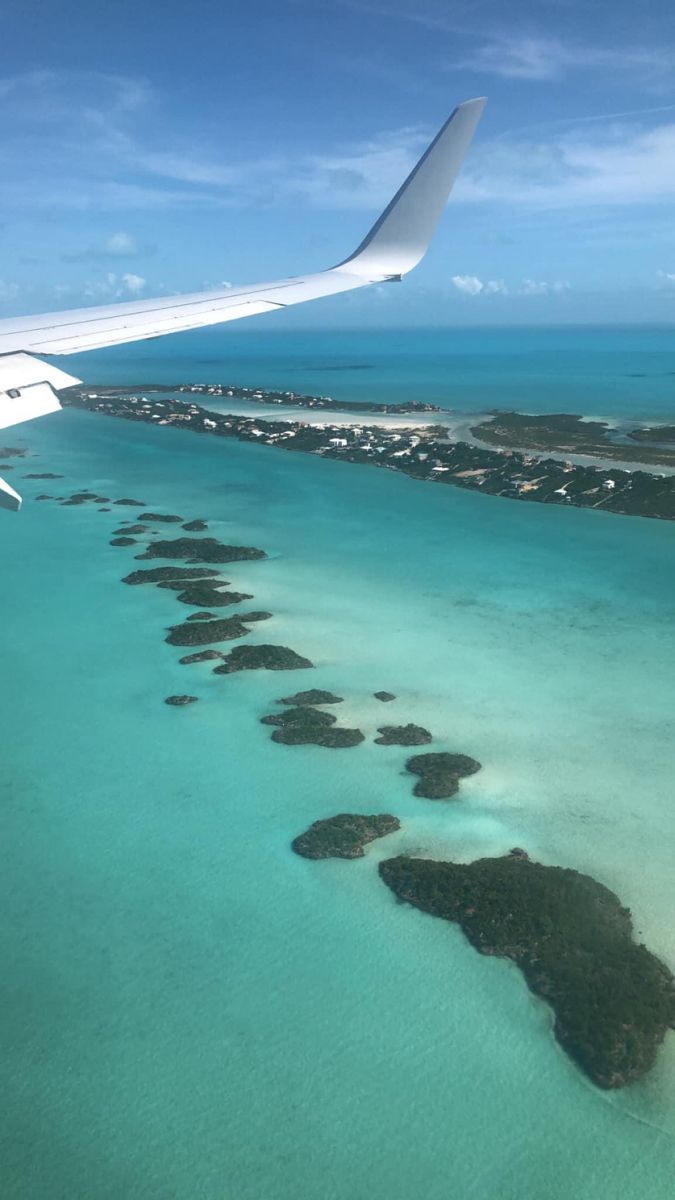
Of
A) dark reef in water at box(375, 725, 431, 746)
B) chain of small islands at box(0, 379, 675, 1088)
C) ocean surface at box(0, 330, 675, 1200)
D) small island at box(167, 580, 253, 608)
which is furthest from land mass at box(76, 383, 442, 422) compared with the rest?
dark reef in water at box(375, 725, 431, 746)

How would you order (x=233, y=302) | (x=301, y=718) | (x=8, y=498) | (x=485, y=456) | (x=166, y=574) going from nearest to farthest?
(x=8, y=498)
(x=233, y=302)
(x=301, y=718)
(x=166, y=574)
(x=485, y=456)

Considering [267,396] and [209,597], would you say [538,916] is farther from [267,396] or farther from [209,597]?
[267,396]

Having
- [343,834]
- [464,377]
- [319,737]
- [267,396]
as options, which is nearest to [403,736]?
[319,737]

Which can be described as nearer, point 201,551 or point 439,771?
point 439,771

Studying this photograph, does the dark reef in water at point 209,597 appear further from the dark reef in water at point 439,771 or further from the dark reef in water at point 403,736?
the dark reef in water at point 439,771

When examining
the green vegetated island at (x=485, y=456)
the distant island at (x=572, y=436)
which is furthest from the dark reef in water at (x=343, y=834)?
the distant island at (x=572, y=436)

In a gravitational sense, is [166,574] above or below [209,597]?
above
